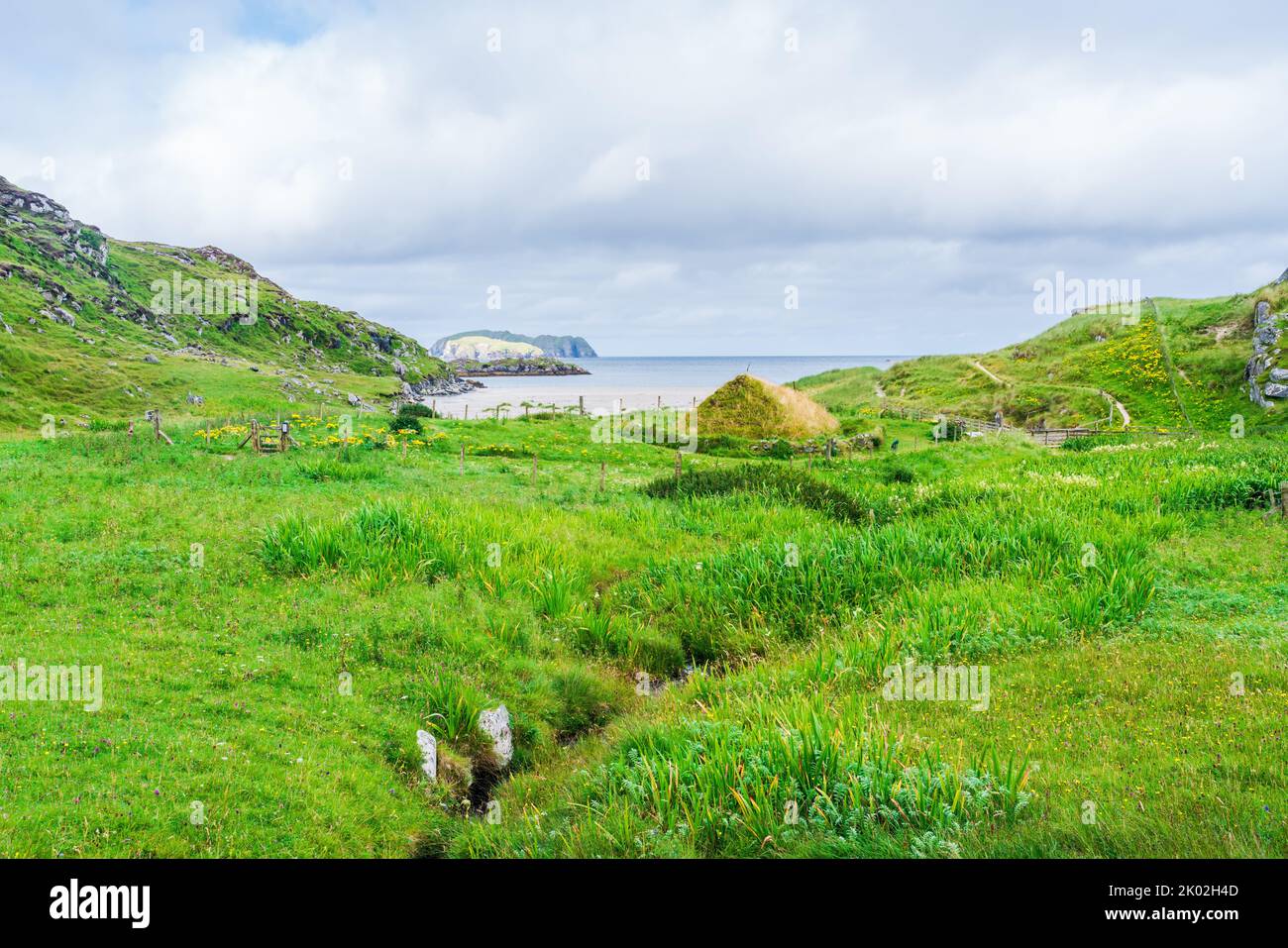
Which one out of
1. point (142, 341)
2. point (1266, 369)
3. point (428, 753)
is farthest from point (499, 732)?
point (142, 341)

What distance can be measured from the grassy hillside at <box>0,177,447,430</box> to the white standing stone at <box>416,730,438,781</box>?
37.1 m

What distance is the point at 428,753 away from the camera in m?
9.95

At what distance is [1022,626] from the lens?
11742 millimetres

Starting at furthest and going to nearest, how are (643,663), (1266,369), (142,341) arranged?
1. (142,341)
2. (1266,369)
3. (643,663)

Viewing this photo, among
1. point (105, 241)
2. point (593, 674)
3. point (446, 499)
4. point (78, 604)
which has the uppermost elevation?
point (105, 241)

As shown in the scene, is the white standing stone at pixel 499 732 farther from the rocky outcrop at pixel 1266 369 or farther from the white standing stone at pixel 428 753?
the rocky outcrop at pixel 1266 369

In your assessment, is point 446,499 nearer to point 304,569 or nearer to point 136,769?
point 304,569

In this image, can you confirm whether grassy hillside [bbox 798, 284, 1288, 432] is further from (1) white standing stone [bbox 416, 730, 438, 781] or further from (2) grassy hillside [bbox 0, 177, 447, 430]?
(2) grassy hillside [bbox 0, 177, 447, 430]

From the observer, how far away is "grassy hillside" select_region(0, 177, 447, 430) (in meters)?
66.6

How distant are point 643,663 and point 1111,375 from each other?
63535 mm

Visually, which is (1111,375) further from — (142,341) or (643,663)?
(142,341)

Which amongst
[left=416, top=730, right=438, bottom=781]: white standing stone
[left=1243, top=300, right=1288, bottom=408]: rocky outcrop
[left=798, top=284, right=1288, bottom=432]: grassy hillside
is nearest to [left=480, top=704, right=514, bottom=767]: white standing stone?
[left=416, top=730, right=438, bottom=781]: white standing stone
